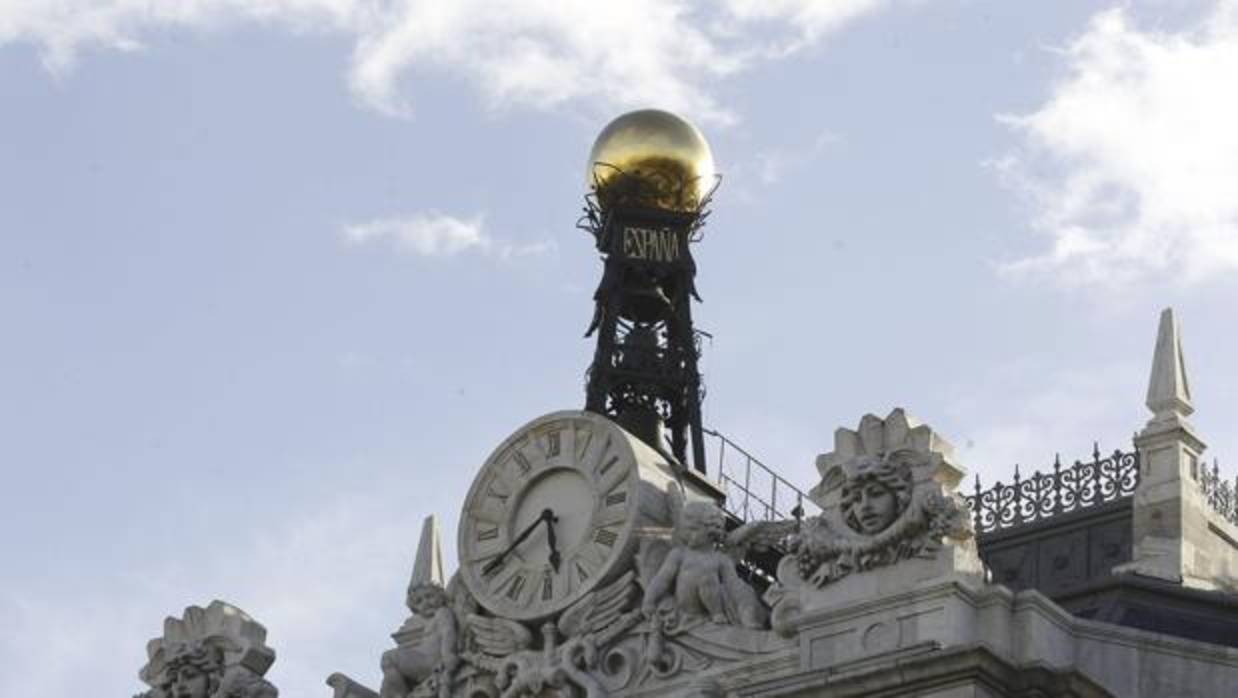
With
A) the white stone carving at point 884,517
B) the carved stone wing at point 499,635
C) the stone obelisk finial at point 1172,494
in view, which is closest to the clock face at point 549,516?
the carved stone wing at point 499,635

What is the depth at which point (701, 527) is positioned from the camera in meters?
44.2

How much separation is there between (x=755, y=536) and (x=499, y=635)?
3.44m

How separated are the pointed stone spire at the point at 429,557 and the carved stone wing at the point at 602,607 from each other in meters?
3.23

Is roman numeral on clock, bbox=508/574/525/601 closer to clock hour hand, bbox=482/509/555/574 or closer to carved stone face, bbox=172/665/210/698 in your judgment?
clock hour hand, bbox=482/509/555/574

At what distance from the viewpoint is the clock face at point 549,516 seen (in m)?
44.9

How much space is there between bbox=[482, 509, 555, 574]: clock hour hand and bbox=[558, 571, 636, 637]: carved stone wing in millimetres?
1306

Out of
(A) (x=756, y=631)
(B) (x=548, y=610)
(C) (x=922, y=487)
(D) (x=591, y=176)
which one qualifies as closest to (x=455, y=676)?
(B) (x=548, y=610)

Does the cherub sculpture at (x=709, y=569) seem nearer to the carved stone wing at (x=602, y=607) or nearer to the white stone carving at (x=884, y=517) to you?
the carved stone wing at (x=602, y=607)

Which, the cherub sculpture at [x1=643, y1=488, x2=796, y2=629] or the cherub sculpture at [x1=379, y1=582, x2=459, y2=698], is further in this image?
the cherub sculpture at [x1=379, y1=582, x2=459, y2=698]

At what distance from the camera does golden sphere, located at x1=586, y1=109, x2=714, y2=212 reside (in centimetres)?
5403

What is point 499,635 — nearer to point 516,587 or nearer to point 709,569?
point 516,587

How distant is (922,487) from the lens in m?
41.2

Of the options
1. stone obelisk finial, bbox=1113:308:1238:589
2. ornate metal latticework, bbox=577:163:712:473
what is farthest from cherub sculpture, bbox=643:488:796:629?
ornate metal latticework, bbox=577:163:712:473

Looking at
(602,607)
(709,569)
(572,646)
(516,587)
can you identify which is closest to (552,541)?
(516,587)
